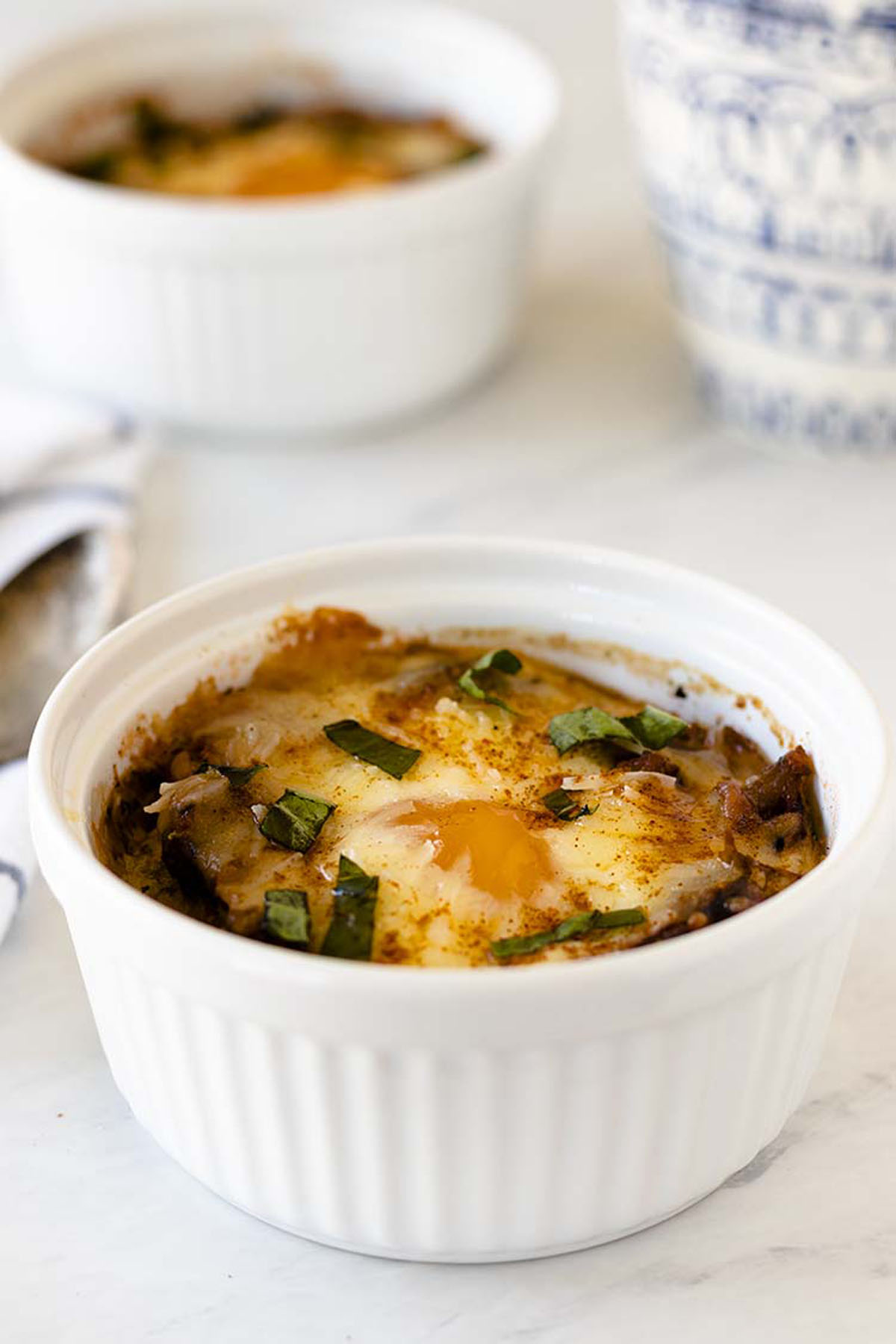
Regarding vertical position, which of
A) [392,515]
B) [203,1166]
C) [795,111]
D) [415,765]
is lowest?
[392,515]

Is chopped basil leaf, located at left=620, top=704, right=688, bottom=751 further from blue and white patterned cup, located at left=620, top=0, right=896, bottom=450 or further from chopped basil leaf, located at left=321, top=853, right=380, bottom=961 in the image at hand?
blue and white patterned cup, located at left=620, top=0, right=896, bottom=450

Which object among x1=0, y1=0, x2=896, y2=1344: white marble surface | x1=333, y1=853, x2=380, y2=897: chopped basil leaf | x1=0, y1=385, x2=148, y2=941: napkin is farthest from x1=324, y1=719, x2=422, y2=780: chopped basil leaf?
x1=0, y1=385, x2=148, y2=941: napkin

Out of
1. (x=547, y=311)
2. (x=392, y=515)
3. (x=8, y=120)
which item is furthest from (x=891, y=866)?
(x=8, y=120)

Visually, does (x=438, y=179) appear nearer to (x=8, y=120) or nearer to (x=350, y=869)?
(x=8, y=120)

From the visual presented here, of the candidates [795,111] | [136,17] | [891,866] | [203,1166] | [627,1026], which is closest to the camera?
[627,1026]

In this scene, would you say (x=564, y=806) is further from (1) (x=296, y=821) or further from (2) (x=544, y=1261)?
(2) (x=544, y=1261)

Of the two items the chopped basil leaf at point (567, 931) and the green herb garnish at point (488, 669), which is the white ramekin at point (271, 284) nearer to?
the green herb garnish at point (488, 669)

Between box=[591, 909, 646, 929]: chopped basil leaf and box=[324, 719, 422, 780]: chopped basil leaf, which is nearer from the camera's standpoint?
box=[591, 909, 646, 929]: chopped basil leaf
